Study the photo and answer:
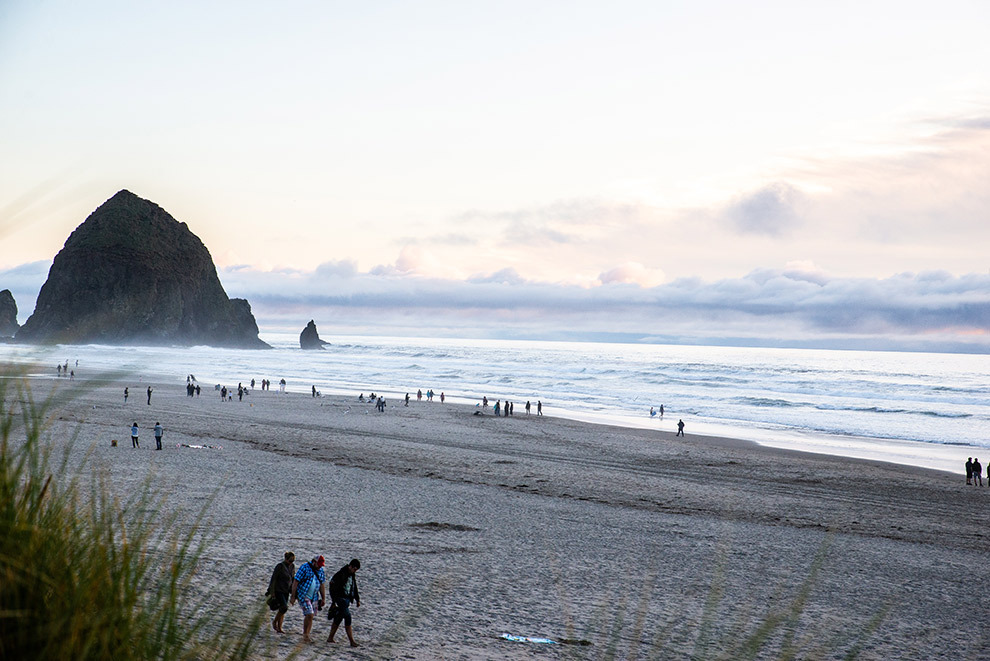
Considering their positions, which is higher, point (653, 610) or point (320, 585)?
point (320, 585)

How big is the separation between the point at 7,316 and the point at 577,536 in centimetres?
17803

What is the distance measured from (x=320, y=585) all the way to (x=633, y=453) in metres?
23.4

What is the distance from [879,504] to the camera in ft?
73.7

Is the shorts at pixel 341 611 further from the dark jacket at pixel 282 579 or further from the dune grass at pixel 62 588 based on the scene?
the dune grass at pixel 62 588

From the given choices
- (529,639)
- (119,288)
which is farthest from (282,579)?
(119,288)

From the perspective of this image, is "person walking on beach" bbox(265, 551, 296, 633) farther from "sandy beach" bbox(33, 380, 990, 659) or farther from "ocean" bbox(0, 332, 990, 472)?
"ocean" bbox(0, 332, 990, 472)

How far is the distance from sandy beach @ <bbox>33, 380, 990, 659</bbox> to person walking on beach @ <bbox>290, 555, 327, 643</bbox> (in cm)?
47

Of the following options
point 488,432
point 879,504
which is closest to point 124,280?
point 879,504

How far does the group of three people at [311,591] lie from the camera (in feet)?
29.7

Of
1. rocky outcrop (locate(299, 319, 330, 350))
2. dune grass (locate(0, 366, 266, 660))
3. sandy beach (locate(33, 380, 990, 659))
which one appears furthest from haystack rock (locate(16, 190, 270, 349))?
rocky outcrop (locate(299, 319, 330, 350))

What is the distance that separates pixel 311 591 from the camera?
9.68 metres

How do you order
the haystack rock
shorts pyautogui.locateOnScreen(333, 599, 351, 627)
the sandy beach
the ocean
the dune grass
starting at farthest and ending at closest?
the ocean → the sandy beach → shorts pyautogui.locateOnScreen(333, 599, 351, 627) → the haystack rock → the dune grass

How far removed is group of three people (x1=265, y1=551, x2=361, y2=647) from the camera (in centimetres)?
905

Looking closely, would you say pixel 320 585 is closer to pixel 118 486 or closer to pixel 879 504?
pixel 118 486
